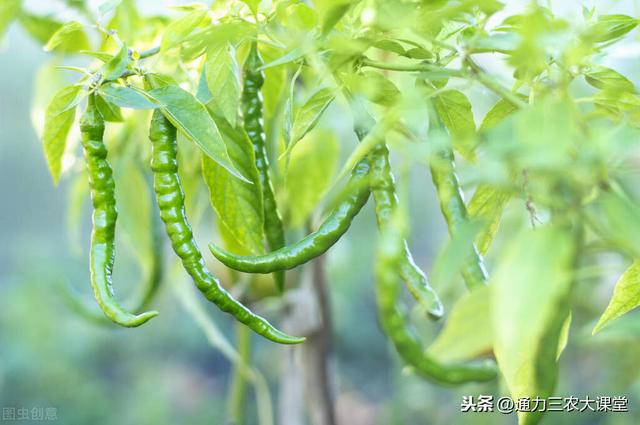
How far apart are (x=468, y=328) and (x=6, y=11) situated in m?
0.60

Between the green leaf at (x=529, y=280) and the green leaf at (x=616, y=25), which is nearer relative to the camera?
the green leaf at (x=529, y=280)

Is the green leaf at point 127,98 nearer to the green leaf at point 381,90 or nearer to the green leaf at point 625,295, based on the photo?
the green leaf at point 381,90

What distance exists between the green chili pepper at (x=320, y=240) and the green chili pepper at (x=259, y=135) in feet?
0.22

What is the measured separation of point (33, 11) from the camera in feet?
3.11

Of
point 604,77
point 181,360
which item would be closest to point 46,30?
point 604,77

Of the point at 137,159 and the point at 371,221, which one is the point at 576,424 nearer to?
the point at 371,221

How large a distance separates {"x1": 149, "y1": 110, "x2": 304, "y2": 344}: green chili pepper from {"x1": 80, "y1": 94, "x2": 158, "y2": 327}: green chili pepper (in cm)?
4

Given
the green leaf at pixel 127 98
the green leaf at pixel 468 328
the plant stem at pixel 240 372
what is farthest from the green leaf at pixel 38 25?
the green leaf at pixel 468 328

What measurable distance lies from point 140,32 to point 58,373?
1.42 meters

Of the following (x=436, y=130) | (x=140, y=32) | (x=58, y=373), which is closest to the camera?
(x=436, y=130)

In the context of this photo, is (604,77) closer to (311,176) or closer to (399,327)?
(399,327)

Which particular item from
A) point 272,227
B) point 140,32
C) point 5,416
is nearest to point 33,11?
point 140,32

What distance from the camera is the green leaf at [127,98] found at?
1.50 feet

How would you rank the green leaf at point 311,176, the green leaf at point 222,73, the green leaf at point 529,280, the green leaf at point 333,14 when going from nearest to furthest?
the green leaf at point 529,280
the green leaf at point 333,14
the green leaf at point 222,73
the green leaf at point 311,176
